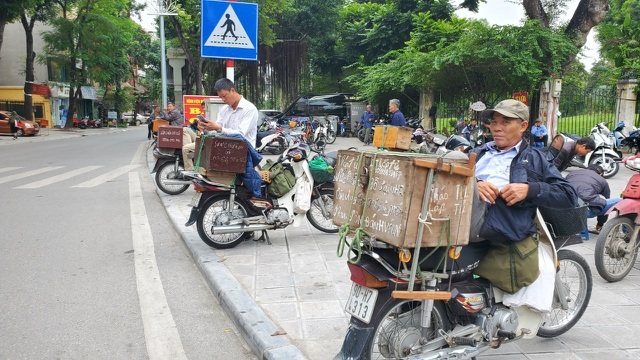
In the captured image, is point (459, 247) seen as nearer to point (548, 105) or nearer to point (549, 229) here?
point (549, 229)

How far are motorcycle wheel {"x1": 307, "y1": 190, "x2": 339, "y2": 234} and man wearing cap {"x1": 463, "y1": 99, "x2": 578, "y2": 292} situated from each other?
10.6 ft

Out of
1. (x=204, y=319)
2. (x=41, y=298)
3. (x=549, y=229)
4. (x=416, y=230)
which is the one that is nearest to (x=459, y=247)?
(x=416, y=230)

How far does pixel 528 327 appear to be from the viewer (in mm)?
2936

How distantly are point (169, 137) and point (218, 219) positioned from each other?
367 cm

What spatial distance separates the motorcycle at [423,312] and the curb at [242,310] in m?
0.63

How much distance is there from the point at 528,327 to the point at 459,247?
0.76m

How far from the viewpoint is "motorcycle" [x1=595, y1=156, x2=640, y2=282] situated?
4383 mm

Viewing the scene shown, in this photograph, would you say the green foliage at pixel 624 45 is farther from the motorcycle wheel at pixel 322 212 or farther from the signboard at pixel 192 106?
the motorcycle wheel at pixel 322 212

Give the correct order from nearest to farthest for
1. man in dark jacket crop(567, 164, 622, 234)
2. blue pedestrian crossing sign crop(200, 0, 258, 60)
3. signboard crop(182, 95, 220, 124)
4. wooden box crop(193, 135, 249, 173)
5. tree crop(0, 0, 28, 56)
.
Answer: wooden box crop(193, 135, 249, 173) < man in dark jacket crop(567, 164, 622, 234) < blue pedestrian crossing sign crop(200, 0, 258, 60) < signboard crop(182, 95, 220, 124) < tree crop(0, 0, 28, 56)

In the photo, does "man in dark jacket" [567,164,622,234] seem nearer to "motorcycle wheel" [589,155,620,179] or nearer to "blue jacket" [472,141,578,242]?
"blue jacket" [472,141,578,242]

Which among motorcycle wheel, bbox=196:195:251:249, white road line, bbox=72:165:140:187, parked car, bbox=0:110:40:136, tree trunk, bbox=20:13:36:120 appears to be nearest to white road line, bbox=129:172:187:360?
motorcycle wheel, bbox=196:195:251:249

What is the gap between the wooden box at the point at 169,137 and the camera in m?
8.50

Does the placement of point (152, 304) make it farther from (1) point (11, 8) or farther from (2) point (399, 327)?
(1) point (11, 8)

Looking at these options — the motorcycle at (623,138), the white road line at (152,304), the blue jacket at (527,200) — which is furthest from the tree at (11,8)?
the blue jacket at (527,200)
